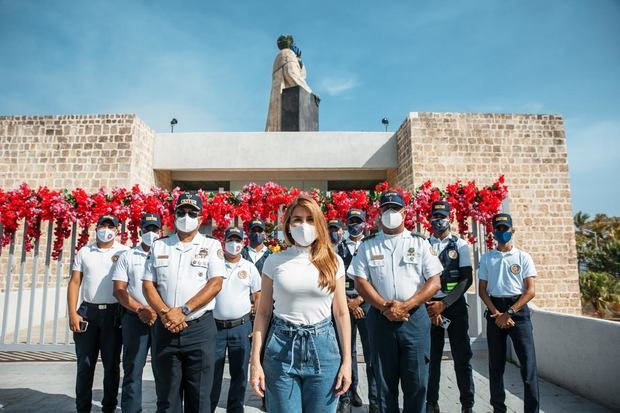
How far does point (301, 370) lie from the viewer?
2.06 meters

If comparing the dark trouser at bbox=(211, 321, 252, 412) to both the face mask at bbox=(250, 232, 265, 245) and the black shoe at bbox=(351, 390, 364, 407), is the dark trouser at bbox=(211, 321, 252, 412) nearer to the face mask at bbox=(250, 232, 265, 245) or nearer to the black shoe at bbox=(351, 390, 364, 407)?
the black shoe at bbox=(351, 390, 364, 407)

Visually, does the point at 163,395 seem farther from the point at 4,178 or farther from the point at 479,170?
the point at 4,178

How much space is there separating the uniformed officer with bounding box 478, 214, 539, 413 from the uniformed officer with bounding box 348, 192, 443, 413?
4.14 feet

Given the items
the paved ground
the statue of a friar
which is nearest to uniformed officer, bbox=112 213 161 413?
the paved ground

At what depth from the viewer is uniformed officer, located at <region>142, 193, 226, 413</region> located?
2707mm

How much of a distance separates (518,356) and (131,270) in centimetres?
370

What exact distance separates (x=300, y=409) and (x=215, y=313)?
1.77 m

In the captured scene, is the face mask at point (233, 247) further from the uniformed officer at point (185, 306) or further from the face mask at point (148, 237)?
the face mask at point (148, 237)

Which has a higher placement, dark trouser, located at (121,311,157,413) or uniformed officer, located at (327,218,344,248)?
uniformed officer, located at (327,218,344,248)

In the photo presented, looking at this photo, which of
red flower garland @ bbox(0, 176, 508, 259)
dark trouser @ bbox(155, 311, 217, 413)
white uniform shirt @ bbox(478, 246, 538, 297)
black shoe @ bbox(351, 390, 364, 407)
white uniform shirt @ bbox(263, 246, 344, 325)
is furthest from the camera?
red flower garland @ bbox(0, 176, 508, 259)

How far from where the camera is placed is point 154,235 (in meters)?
4.54

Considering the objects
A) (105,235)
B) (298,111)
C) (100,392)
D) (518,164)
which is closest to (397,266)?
(105,235)

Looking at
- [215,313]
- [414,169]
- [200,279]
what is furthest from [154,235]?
[414,169]

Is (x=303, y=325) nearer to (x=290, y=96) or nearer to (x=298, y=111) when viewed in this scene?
(x=298, y=111)
